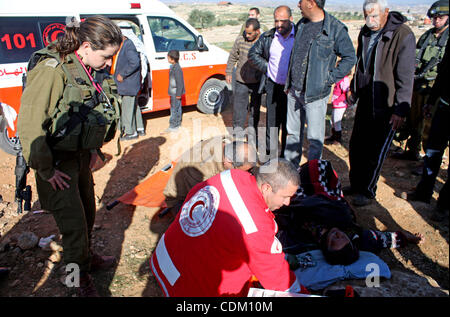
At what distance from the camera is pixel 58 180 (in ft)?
7.02

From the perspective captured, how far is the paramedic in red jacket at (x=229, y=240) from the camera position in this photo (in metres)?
1.74

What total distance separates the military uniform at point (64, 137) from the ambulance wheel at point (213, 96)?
4.72 m

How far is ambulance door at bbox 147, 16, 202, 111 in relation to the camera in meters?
6.22

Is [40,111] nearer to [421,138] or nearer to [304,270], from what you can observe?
[304,270]

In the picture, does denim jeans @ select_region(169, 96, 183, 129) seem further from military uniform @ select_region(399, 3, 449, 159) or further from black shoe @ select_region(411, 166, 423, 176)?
black shoe @ select_region(411, 166, 423, 176)

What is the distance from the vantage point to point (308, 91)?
3594 millimetres

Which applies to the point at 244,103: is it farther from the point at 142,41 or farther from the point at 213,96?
the point at 142,41

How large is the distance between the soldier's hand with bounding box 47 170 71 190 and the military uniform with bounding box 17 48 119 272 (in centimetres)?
4

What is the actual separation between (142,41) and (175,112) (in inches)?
56.9

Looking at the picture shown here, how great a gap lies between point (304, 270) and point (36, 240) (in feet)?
8.31

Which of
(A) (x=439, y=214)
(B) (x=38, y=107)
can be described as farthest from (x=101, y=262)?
(A) (x=439, y=214)

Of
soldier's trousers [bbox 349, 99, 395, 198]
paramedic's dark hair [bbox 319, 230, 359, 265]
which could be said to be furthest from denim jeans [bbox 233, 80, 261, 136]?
paramedic's dark hair [bbox 319, 230, 359, 265]

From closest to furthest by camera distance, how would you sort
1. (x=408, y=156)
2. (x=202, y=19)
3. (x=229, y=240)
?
(x=229, y=240)
(x=408, y=156)
(x=202, y=19)

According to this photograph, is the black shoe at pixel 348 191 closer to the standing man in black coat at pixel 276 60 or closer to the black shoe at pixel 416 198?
the black shoe at pixel 416 198
